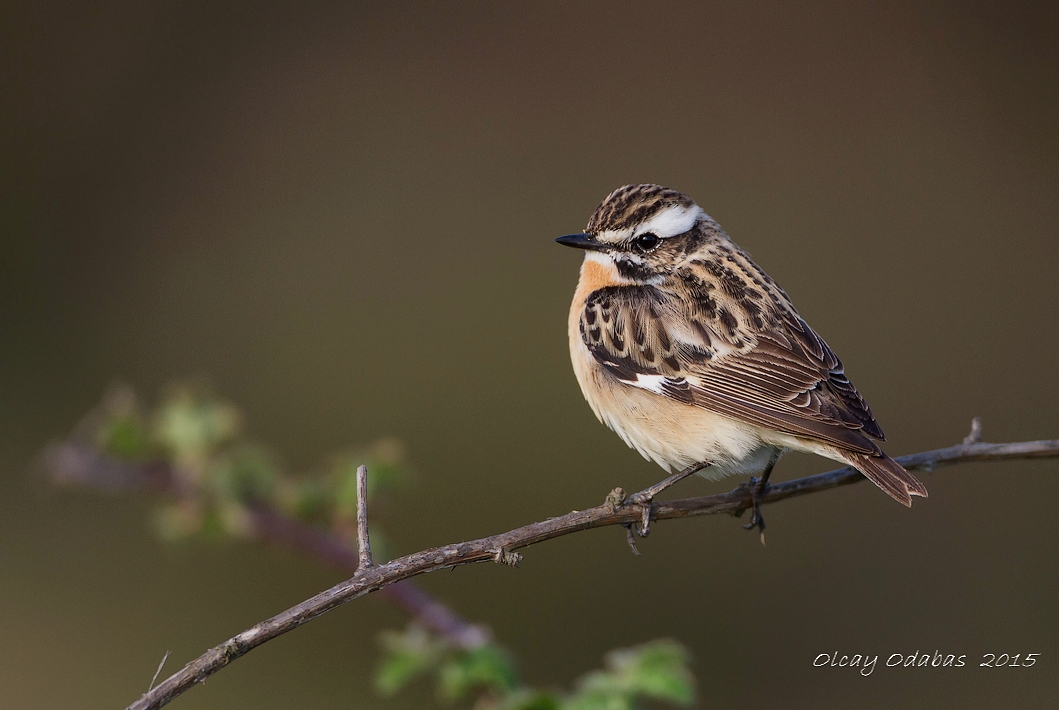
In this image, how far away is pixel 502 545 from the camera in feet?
9.69

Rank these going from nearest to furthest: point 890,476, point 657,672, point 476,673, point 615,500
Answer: point 657,672, point 476,673, point 615,500, point 890,476

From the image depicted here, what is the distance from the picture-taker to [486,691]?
3.17 metres

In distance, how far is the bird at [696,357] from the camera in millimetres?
4305

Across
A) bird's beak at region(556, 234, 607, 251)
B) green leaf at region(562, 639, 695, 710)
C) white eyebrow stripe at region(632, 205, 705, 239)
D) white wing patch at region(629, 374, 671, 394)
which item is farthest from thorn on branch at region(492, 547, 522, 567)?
white eyebrow stripe at region(632, 205, 705, 239)

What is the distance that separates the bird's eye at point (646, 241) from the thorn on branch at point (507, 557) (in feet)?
7.79

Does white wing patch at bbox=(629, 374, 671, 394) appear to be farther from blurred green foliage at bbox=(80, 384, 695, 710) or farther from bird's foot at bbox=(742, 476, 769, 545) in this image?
blurred green foliage at bbox=(80, 384, 695, 710)

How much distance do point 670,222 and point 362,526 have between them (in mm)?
2721

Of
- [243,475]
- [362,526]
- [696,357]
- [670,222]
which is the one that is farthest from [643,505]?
[670,222]

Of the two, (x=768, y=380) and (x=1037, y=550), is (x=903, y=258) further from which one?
(x=768, y=380)

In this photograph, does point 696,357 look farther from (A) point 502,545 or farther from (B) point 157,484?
(B) point 157,484

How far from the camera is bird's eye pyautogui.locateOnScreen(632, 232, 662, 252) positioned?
493cm

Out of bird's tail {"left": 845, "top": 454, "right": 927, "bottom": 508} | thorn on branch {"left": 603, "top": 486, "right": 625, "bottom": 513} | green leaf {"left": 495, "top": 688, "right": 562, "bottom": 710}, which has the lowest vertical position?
green leaf {"left": 495, "top": 688, "right": 562, "bottom": 710}

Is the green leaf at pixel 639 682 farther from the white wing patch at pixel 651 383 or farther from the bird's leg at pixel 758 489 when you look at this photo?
the white wing patch at pixel 651 383

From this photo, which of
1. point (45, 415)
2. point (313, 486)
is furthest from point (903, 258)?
point (45, 415)
